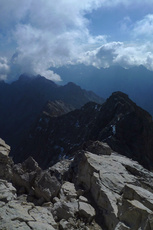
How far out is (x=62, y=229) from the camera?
13.2 metres

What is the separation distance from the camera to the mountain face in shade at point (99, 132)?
73.9 m

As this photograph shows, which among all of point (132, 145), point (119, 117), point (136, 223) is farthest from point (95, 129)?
point (136, 223)

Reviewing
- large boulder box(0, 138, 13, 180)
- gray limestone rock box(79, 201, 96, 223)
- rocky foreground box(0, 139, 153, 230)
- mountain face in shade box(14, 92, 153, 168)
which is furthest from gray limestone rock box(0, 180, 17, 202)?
mountain face in shade box(14, 92, 153, 168)

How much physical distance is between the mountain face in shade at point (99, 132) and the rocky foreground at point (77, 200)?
32324mm

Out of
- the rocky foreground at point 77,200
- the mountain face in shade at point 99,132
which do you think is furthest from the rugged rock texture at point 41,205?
the mountain face in shade at point 99,132

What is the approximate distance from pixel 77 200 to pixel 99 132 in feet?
241

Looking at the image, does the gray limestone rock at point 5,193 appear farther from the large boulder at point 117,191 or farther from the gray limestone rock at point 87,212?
the large boulder at point 117,191

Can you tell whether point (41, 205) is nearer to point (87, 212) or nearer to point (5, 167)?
point (87, 212)

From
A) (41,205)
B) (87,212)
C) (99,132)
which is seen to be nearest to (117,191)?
(87,212)

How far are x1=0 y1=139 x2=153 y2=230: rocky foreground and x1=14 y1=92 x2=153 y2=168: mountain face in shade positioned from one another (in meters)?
32.3

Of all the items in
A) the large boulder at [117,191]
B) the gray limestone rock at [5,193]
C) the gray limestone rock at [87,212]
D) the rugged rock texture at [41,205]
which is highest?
the large boulder at [117,191]

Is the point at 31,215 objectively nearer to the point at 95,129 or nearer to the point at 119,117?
the point at 119,117

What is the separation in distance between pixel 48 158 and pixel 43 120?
54505 millimetres

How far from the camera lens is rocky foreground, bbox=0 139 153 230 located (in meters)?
12.4
